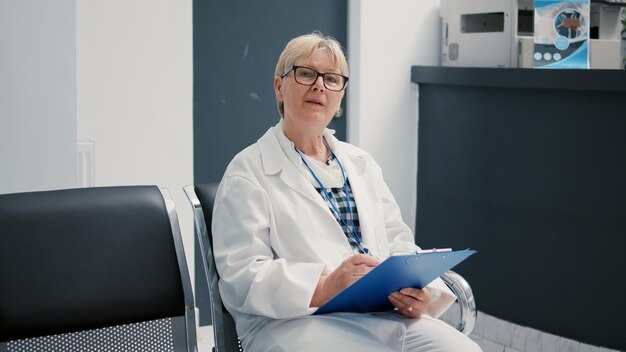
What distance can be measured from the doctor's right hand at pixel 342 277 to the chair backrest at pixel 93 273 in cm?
33

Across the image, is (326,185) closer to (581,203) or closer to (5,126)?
(5,126)

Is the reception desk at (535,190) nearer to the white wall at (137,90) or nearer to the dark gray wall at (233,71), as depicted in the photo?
the dark gray wall at (233,71)

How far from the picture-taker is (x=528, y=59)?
3812 mm

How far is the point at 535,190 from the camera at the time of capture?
3557 millimetres

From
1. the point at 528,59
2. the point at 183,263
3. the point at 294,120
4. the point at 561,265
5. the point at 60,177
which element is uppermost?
the point at 528,59

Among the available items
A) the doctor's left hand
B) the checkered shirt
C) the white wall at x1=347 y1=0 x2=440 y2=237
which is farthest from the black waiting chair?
the white wall at x1=347 y1=0 x2=440 y2=237

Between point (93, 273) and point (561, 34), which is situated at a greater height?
point (561, 34)

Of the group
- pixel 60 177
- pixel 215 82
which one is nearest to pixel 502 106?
pixel 215 82

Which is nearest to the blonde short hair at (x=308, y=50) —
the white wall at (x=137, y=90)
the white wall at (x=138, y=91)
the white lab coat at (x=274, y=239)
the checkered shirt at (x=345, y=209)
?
the white lab coat at (x=274, y=239)

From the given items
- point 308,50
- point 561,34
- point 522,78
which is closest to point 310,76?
point 308,50

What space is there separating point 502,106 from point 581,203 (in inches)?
22.3

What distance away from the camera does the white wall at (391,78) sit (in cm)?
411

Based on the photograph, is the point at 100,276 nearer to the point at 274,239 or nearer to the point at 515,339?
the point at 274,239

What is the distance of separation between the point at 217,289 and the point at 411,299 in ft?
1.54
